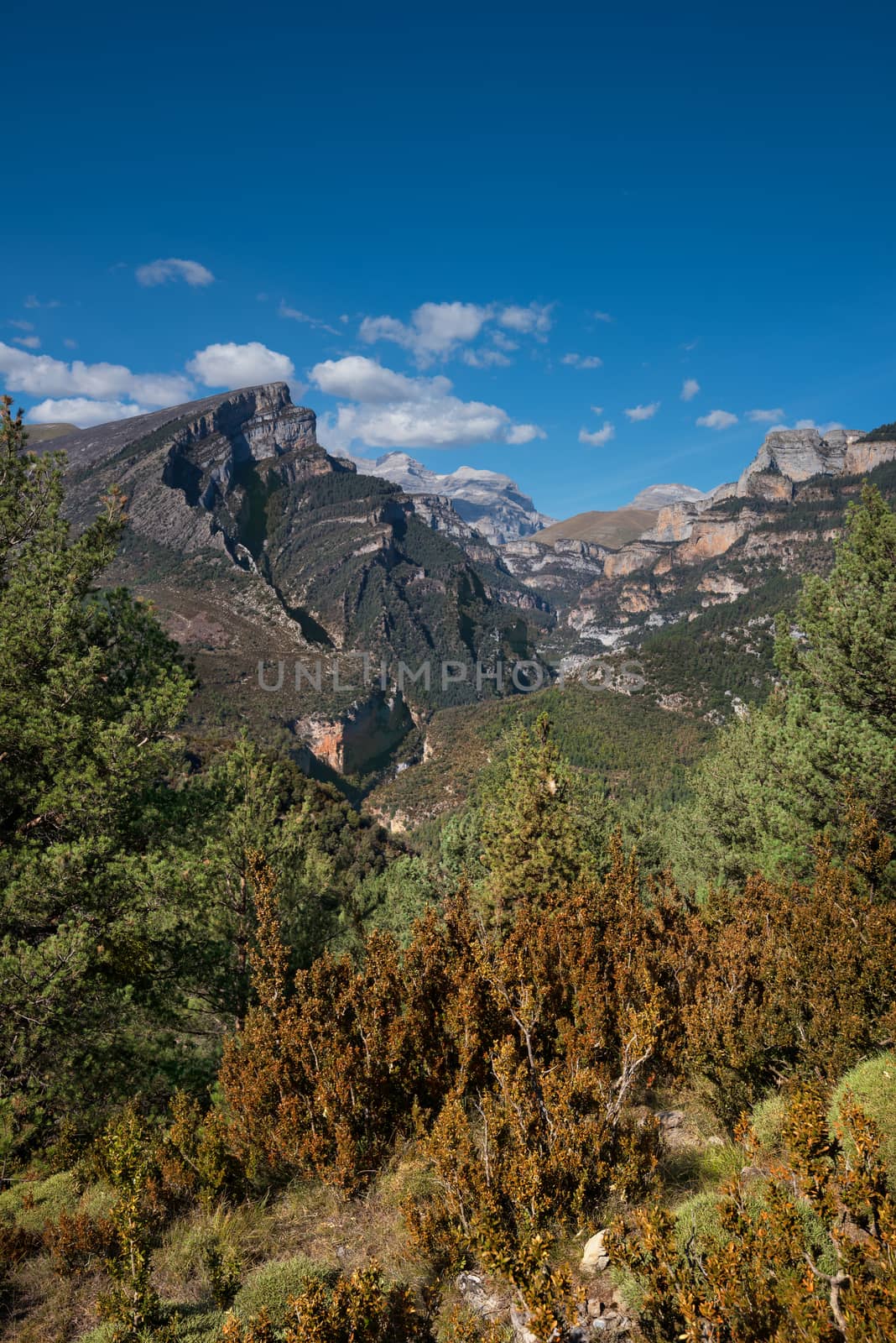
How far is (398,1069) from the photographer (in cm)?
595

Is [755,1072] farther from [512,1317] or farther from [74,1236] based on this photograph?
[74,1236]

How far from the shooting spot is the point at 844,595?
13.5m

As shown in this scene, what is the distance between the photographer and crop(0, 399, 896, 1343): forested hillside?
11.0 feet

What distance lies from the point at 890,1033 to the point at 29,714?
34.6 ft

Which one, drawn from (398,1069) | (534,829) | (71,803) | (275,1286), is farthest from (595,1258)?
(534,829)

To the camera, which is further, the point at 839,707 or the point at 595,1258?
the point at 839,707

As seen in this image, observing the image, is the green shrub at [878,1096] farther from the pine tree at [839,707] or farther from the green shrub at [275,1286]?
the pine tree at [839,707]

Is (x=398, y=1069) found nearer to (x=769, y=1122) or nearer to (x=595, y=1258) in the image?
(x=595, y=1258)

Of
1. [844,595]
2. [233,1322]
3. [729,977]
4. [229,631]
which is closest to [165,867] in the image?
[233,1322]

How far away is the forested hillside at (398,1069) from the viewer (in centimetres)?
336

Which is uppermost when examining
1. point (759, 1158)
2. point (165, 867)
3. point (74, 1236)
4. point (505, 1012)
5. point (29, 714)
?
point (29, 714)

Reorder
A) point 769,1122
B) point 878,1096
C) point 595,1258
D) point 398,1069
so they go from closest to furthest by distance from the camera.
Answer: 1. point 595,1258
2. point 878,1096
3. point 769,1122
4. point 398,1069

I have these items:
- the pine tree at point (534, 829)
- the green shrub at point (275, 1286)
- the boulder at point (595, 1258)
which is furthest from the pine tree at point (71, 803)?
the pine tree at point (534, 829)

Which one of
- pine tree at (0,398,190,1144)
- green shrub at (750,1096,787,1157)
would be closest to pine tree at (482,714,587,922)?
pine tree at (0,398,190,1144)
